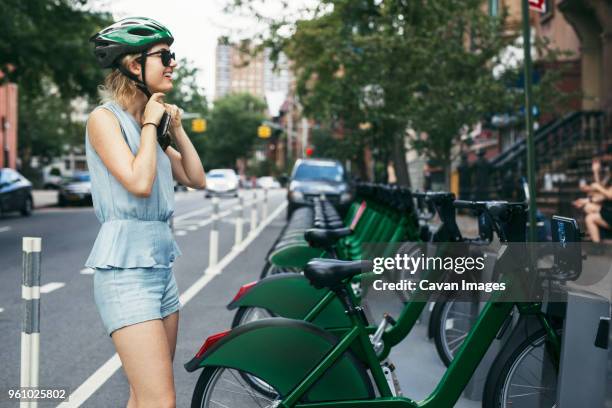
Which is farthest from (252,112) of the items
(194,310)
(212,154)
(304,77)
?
(194,310)

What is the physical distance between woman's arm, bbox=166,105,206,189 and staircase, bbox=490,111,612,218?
14954mm

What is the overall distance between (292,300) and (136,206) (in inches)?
78.4

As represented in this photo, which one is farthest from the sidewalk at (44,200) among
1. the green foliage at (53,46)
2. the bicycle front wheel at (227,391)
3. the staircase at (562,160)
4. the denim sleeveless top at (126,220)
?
the denim sleeveless top at (126,220)

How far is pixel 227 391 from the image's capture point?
3.36 m

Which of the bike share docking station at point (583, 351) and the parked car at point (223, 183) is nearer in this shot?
the bike share docking station at point (583, 351)

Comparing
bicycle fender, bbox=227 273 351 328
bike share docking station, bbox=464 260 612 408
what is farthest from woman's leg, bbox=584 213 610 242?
bike share docking station, bbox=464 260 612 408

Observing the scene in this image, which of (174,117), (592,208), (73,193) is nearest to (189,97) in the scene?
(73,193)

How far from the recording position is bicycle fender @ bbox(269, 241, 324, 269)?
22.1 ft

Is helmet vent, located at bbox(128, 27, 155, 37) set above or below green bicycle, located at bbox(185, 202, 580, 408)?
above

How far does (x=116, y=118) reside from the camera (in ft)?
9.47

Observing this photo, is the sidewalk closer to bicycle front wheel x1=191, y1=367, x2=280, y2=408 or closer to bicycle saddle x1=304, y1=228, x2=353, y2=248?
bicycle saddle x1=304, y1=228, x2=353, y2=248

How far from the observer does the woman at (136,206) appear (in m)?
2.78

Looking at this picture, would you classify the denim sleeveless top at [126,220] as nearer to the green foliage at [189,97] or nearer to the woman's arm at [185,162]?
the woman's arm at [185,162]

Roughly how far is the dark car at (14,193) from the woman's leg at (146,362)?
22185mm
